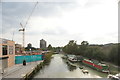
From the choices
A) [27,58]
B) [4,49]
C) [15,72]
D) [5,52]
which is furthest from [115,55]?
[27,58]

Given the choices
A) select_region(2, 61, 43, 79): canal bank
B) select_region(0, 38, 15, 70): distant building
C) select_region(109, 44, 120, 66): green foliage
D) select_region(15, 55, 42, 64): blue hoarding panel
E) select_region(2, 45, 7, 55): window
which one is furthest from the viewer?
select_region(15, 55, 42, 64): blue hoarding panel

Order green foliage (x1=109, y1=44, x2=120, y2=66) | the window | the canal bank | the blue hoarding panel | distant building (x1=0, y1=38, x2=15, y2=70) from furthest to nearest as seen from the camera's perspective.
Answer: the blue hoarding panel < the window < distant building (x1=0, y1=38, x2=15, y2=70) < the canal bank < green foliage (x1=109, y1=44, x2=120, y2=66)

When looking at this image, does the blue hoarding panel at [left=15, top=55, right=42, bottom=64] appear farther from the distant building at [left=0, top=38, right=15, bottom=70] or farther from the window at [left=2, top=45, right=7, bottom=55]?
the window at [left=2, top=45, right=7, bottom=55]

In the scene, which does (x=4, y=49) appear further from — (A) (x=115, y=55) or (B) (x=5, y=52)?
(A) (x=115, y=55)

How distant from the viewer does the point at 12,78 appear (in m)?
7.88

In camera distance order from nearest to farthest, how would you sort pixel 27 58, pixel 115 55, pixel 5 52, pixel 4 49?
pixel 115 55 < pixel 4 49 < pixel 5 52 < pixel 27 58

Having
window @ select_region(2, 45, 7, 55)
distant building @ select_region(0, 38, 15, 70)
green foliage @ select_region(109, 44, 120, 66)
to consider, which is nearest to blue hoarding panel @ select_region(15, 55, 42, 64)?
distant building @ select_region(0, 38, 15, 70)

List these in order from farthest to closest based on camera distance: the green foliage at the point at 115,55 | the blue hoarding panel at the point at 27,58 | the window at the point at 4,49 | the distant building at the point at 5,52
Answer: the blue hoarding panel at the point at 27,58 → the window at the point at 4,49 → the distant building at the point at 5,52 → the green foliage at the point at 115,55

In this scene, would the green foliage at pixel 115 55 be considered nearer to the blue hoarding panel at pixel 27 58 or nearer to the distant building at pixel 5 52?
the distant building at pixel 5 52

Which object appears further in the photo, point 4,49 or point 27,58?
point 27,58

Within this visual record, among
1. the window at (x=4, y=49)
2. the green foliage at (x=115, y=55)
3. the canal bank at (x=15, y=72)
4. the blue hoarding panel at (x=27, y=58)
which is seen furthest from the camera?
the blue hoarding panel at (x=27, y=58)

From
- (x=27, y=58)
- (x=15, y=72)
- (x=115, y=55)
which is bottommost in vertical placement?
(x=15, y=72)

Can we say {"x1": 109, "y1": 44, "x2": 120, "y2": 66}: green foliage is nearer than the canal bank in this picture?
Yes

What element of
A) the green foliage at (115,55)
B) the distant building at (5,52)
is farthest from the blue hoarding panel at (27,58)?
the green foliage at (115,55)
